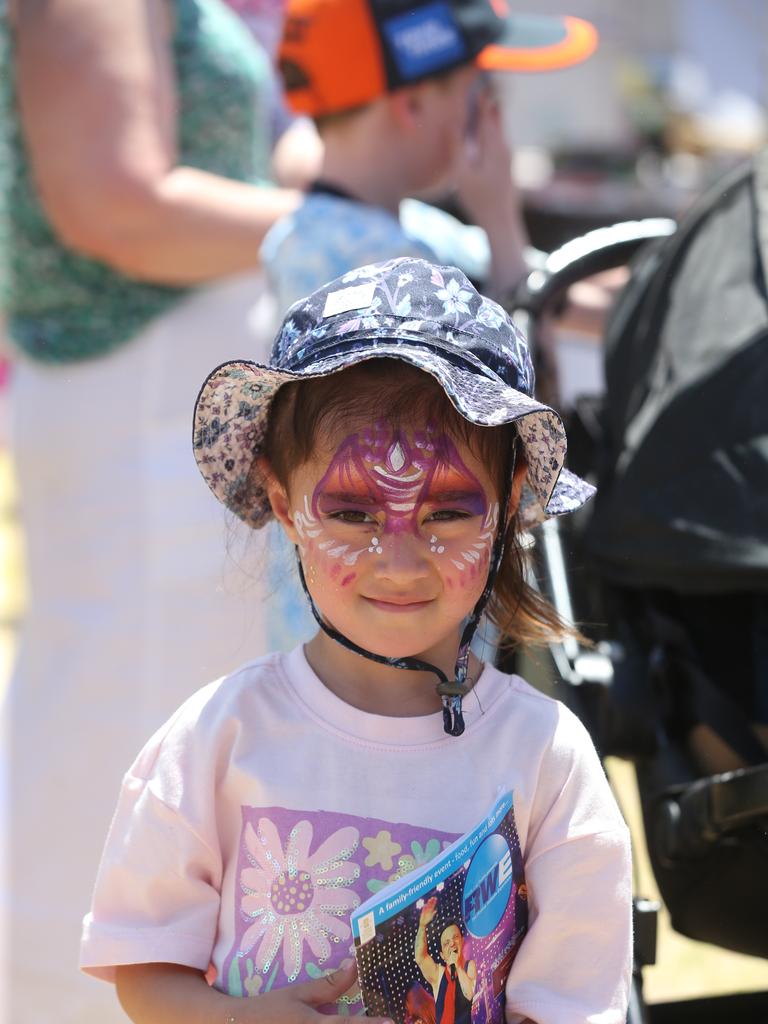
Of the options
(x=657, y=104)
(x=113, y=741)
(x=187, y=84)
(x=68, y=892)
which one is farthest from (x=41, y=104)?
(x=657, y=104)

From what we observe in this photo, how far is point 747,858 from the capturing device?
1.96m

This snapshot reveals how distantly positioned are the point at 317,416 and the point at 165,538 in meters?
1.25

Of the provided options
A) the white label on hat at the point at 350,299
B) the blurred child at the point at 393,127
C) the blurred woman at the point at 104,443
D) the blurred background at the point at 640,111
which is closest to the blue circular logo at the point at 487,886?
the white label on hat at the point at 350,299

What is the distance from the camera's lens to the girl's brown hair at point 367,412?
4.59 feet

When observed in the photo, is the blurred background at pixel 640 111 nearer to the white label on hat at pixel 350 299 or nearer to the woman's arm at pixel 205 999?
the white label on hat at pixel 350 299

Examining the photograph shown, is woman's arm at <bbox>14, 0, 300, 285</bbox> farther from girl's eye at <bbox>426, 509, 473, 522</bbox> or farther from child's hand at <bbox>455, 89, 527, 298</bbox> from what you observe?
girl's eye at <bbox>426, 509, 473, 522</bbox>

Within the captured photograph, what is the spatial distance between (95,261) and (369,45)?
64 cm

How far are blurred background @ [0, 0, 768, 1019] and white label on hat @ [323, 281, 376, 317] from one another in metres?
7.67

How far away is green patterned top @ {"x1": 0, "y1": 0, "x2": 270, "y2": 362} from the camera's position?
258cm

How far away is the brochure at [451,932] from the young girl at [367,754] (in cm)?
2

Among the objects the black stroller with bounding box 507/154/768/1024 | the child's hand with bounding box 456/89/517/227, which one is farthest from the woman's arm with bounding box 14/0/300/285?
the black stroller with bounding box 507/154/768/1024

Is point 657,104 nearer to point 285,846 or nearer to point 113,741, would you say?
point 113,741

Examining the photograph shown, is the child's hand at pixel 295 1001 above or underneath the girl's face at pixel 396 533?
underneath

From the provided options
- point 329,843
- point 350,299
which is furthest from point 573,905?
point 350,299
